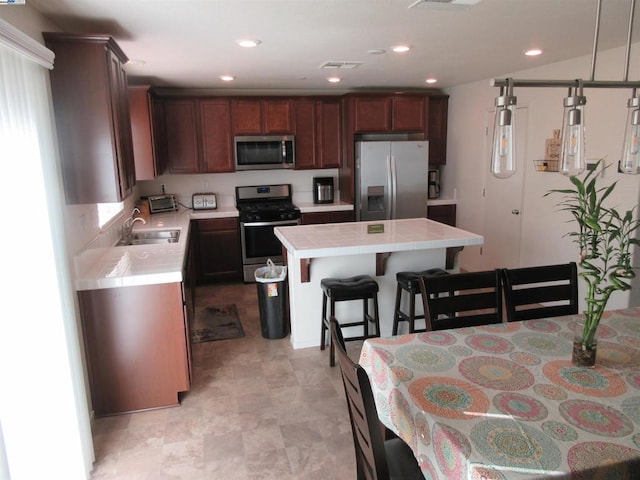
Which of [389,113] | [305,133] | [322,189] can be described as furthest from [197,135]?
[389,113]

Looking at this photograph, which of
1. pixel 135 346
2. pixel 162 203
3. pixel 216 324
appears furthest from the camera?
pixel 162 203

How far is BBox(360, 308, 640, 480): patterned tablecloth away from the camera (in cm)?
127

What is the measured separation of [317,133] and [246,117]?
0.92m

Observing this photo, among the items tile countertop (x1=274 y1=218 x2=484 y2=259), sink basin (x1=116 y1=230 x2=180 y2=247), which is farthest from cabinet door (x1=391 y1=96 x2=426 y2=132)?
sink basin (x1=116 y1=230 x2=180 y2=247)

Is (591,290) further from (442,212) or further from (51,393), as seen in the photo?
(442,212)

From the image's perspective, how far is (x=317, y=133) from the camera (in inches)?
231

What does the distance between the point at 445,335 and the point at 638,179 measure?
2.53m

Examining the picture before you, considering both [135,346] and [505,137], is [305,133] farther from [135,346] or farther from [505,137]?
[505,137]

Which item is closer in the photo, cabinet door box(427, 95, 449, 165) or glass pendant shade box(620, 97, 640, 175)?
glass pendant shade box(620, 97, 640, 175)

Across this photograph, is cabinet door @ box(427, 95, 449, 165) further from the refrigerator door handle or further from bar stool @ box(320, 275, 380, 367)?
bar stool @ box(320, 275, 380, 367)

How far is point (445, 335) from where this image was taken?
2.13 m

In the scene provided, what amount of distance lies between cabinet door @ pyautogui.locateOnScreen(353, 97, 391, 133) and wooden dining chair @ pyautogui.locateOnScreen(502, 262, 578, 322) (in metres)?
3.59

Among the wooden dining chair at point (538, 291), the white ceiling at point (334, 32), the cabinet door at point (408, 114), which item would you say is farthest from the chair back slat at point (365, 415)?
the cabinet door at point (408, 114)

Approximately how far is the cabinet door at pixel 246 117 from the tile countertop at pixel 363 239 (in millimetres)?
2084
